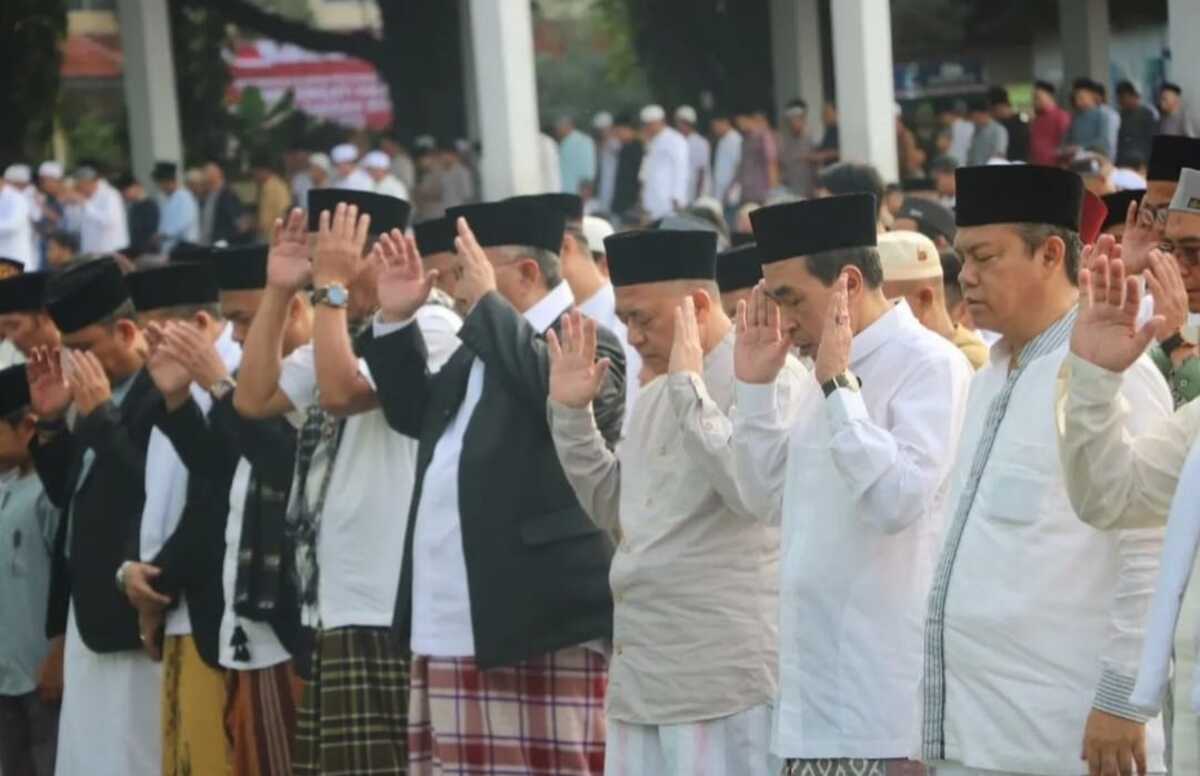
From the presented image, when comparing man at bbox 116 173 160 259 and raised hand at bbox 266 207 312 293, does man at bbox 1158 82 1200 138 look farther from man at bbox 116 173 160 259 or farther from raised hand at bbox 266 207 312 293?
raised hand at bbox 266 207 312 293

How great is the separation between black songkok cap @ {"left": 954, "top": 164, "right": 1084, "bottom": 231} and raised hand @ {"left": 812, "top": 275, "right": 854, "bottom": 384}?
0.34 m

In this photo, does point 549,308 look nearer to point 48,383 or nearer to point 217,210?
point 48,383

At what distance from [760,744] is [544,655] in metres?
0.97

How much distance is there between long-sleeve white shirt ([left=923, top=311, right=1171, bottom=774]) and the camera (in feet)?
15.0

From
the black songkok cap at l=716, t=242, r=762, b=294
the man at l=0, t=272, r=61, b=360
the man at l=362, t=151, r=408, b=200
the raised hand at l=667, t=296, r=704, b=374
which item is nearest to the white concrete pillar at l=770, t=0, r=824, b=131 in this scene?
the man at l=362, t=151, r=408, b=200

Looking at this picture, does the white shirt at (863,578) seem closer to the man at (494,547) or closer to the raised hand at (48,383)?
the man at (494,547)

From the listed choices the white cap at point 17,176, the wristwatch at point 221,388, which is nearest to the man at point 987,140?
the white cap at point 17,176

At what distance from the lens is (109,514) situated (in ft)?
26.2

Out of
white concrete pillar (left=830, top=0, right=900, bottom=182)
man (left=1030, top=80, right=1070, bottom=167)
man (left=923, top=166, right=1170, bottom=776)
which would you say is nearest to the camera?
man (left=923, top=166, right=1170, bottom=776)

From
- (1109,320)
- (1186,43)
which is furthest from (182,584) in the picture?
(1186,43)

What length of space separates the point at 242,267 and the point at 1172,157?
3668 millimetres

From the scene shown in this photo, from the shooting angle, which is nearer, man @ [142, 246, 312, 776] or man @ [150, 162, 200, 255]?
man @ [142, 246, 312, 776]

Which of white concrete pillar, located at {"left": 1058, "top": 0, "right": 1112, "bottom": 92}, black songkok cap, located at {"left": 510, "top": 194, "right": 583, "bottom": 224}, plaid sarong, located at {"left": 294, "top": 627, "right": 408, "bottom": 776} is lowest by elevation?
plaid sarong, located at {"left": 294, "top": 627, "right": 408, "bottom": 776}

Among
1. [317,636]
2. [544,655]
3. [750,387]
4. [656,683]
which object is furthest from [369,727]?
[750,387]
